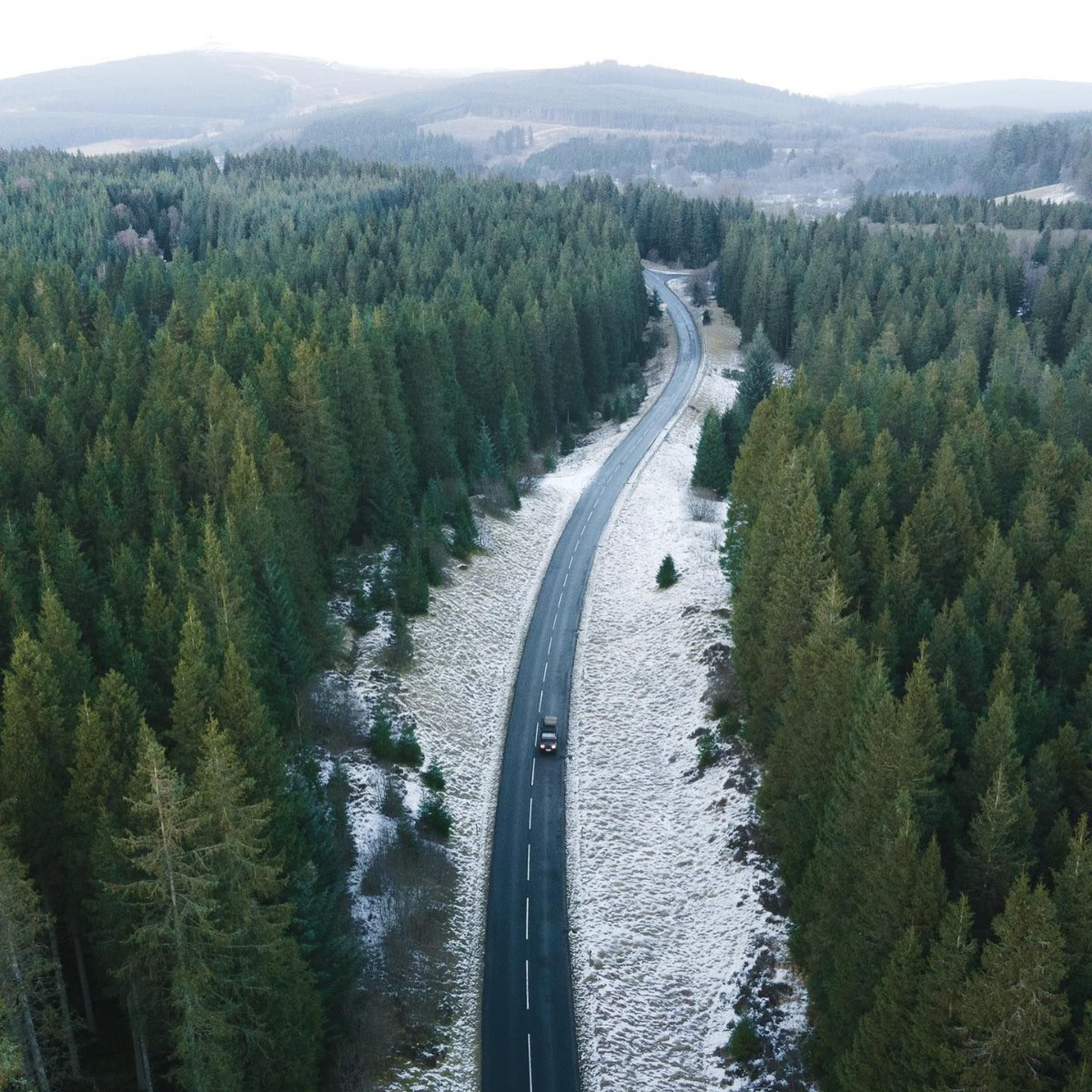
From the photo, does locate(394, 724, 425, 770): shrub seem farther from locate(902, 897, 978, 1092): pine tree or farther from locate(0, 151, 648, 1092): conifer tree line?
locate(902, 897, 978, 1092): pine tree

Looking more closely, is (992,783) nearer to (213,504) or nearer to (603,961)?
(603,961)

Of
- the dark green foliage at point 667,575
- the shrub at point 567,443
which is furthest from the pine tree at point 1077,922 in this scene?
the shrub at point 567,443

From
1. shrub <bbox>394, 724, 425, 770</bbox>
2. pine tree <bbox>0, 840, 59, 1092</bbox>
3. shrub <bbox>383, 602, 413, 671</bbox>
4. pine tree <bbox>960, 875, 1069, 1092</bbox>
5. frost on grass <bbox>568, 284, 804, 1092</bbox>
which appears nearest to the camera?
pine tree <bbox>960, 875, 1069, 1092</bbox>

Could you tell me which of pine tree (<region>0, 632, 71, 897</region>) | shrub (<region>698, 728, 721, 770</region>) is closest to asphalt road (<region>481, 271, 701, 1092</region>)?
shrub (<region>698, 728, 721, 770</region>)

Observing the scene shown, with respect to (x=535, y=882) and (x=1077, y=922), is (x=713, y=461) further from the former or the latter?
(x=1077, y=922)

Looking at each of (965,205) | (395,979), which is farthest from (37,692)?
(965,205)

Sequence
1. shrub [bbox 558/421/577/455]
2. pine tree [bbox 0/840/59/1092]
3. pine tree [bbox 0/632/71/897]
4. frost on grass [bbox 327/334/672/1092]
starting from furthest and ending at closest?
1. shrub [bbox 558/421/577/455]
2. frost on grass [bbox 327/334/672/1092]
3. pine tree [bbox 0/632/71/897]
4. pine tree [bbox 0/840/59/1092]
